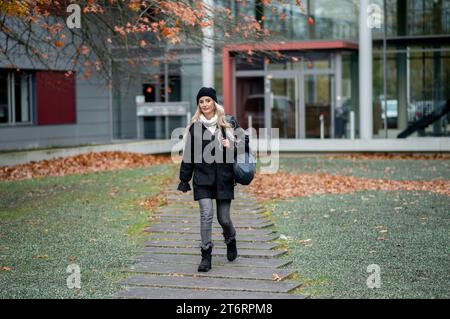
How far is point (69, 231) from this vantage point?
36.5 feet

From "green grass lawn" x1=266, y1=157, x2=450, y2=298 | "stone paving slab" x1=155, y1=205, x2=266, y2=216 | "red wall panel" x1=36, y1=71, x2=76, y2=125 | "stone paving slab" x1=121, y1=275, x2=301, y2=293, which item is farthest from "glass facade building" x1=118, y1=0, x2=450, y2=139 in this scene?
"stone paving slab" x1=121, y1=275, x2=301, y2=293

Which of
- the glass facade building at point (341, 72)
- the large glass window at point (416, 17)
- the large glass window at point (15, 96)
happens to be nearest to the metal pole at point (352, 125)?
the glass facade building at point (341, 72)

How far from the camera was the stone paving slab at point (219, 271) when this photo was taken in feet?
27.1

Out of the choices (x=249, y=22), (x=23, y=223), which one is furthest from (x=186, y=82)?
(x=23, y=223)

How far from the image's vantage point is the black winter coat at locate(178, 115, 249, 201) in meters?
8.40

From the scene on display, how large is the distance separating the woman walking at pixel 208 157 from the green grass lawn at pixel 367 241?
1207 millimetres

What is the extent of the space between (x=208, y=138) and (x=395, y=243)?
126 inches

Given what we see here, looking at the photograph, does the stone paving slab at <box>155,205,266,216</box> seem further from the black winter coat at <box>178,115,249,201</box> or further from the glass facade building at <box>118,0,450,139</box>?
the glass facade building at <box>118,0,450,139</box>

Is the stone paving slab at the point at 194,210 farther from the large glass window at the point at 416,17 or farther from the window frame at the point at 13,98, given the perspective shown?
the large glass window at the point at 416,17

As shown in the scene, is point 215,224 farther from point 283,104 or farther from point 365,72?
point 283,104

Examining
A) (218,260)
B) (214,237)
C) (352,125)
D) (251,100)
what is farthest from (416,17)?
(218,260)

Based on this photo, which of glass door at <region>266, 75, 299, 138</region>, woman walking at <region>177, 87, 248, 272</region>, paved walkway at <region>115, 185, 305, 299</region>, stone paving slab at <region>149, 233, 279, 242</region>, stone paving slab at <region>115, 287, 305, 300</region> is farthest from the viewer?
glass door at <region>266, 75, 299, 138</region>

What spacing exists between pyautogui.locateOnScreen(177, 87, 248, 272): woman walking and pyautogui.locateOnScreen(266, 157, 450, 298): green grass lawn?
3.96 ft

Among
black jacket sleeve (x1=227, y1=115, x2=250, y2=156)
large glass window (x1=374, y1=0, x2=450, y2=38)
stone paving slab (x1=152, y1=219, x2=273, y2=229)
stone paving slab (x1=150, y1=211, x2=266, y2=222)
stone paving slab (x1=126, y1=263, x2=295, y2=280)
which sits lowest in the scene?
stone paving slab (x1=126, y1=263, x2=295, y2=280)
